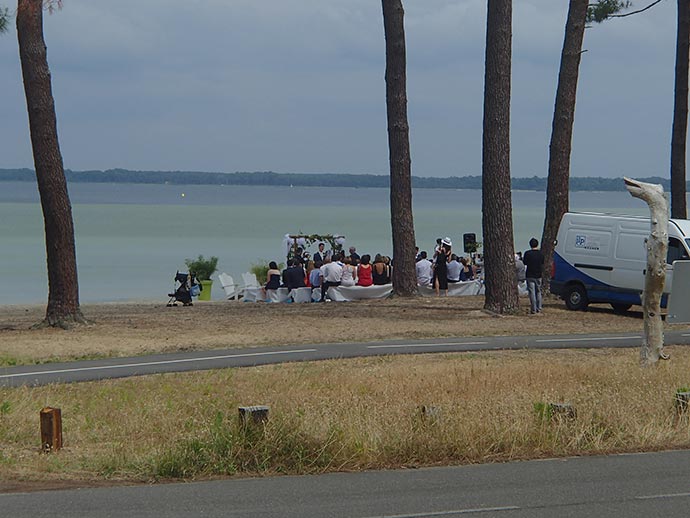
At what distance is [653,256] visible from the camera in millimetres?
17016

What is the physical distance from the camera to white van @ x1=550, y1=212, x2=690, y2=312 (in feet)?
90.2

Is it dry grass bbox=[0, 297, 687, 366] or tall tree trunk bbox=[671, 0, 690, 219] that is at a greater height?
tall tree trunk bbox=[671, 0, 690, 219]

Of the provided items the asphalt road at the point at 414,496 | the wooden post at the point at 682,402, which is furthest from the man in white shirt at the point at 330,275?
the asphalt road at the point at 414,496

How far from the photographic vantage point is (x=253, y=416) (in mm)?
10844

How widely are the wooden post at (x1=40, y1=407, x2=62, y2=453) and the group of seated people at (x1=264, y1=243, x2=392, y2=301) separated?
72.5 feet

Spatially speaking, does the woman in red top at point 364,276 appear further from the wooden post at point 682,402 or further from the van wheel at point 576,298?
the wooden post at point 682,402

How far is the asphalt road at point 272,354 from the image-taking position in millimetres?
18484

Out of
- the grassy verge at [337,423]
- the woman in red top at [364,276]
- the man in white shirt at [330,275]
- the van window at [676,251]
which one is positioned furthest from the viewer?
the woman in red top at [364,276]

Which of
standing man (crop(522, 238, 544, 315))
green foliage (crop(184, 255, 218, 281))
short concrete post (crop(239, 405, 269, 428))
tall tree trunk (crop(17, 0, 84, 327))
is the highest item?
tall tree trunk (crop(17, 0, 84, 327))

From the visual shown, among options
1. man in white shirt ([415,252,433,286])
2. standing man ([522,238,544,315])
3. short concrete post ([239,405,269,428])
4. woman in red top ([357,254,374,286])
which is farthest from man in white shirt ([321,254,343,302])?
short concrete post ([239,405,269,428])

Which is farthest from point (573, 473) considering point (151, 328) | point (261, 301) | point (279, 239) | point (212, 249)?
point (279, 239)

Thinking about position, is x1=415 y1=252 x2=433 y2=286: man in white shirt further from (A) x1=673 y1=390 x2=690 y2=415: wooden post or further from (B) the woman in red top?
(A) x1=673 y1=390 x2=690 y2=415: wooden post

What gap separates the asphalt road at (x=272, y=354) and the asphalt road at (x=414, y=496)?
7.47m

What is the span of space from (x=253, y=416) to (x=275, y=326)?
15046 mm
